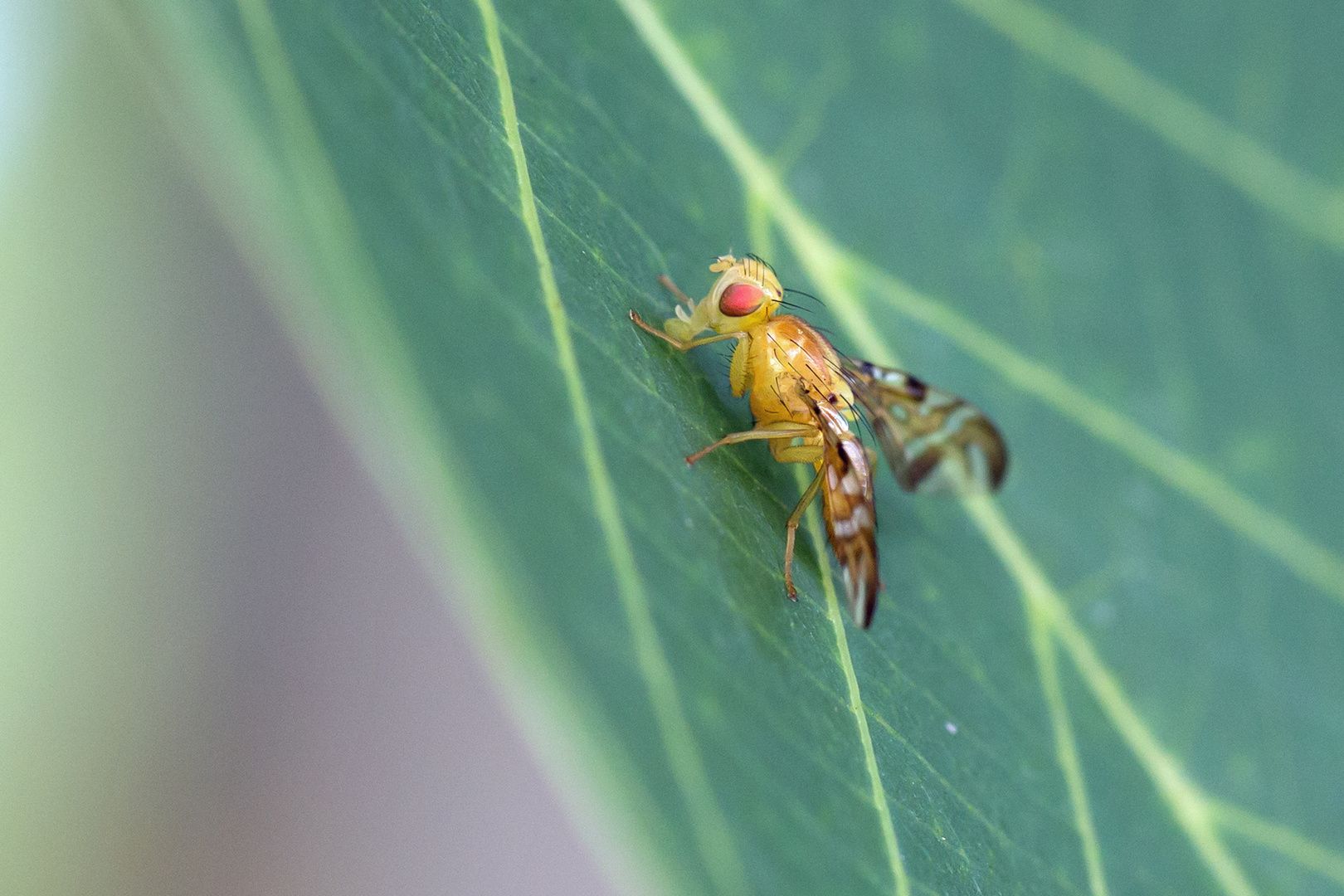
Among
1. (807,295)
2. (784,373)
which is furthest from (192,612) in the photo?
(807,295)

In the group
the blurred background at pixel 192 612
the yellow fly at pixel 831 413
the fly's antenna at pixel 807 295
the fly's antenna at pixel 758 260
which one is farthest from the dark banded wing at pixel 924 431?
the blurred background at pixel 192 612

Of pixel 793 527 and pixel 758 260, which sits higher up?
pixel 758 260

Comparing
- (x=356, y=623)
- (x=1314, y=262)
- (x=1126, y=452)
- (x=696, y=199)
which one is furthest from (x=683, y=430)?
(x=356, y=623)

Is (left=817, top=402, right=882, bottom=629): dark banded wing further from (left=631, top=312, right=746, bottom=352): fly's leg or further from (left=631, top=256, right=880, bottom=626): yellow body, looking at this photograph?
(left=631, top=312, right=746, bottom=352): fly's leg

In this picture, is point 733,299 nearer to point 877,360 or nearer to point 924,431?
point 877,360

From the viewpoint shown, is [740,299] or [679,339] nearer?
[679,339]

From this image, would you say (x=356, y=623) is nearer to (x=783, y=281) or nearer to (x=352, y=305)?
(x=783, y=281)

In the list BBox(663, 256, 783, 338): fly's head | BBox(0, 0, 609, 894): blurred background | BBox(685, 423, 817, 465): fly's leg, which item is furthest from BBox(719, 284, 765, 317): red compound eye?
BBox(0, 0, 609, 894): blurred background
